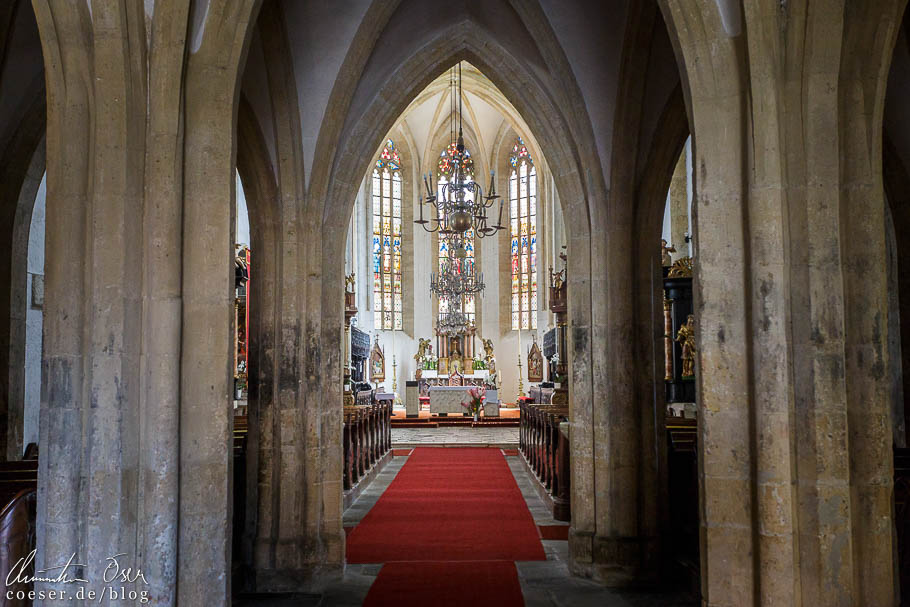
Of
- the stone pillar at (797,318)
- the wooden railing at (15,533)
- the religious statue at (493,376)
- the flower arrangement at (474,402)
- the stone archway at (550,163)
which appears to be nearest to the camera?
the stone pillar at (797,318)

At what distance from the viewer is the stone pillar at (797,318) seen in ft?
11.6

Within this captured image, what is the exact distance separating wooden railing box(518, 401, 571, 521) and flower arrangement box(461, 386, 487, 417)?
27.0 ft

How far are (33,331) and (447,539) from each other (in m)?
5.29

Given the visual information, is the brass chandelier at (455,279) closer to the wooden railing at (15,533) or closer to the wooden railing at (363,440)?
the wooden railing at (363,440)

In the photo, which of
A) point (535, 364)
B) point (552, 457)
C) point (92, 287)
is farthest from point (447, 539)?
A: point (535, 364)

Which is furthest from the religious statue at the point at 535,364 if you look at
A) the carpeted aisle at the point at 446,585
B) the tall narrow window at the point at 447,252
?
the carpeted aisle at the point at 446,585

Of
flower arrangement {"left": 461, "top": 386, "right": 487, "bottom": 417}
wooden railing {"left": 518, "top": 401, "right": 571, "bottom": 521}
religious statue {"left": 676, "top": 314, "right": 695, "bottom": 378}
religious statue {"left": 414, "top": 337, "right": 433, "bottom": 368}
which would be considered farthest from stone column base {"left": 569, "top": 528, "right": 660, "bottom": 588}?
religious statue {"left": 414, "top": 337, "right": 433, "bottom": 368}

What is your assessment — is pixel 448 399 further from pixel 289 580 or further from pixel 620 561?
pixel 289 580

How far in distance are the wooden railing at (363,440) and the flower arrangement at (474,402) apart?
22.2 feet

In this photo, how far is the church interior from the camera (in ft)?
11.9

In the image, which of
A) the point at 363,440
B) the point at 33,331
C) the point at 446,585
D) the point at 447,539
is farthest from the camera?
the point at 363,440

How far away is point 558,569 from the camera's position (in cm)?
668

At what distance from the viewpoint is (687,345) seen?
474 inches

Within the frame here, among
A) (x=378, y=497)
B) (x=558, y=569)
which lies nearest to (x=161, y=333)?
(x=558, y=569)
